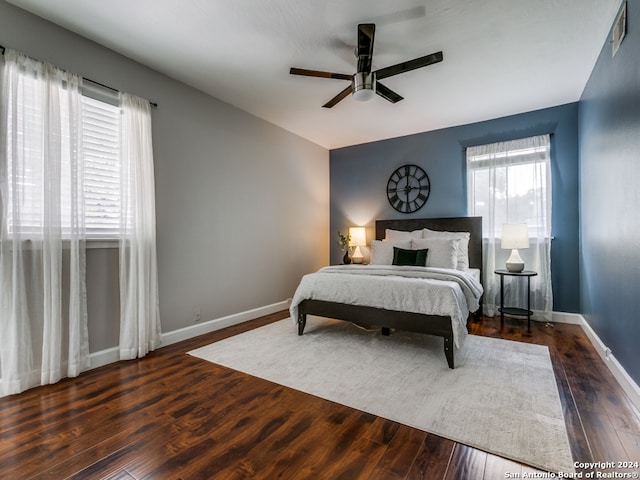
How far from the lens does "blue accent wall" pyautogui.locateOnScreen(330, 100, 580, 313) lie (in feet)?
12.9

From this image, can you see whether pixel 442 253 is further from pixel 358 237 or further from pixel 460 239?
pixel 358 237

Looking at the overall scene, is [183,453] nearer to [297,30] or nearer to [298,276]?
[297,30]

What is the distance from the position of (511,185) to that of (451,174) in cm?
83

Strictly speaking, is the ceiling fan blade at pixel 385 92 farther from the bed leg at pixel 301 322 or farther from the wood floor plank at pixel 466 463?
the wood floor plank at pixel 466 463

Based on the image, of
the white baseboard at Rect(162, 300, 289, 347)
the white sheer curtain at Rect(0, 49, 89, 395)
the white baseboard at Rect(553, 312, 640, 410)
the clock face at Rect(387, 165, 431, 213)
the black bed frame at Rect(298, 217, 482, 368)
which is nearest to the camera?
the white baseboard at Rect(553, 312, 640, 410)

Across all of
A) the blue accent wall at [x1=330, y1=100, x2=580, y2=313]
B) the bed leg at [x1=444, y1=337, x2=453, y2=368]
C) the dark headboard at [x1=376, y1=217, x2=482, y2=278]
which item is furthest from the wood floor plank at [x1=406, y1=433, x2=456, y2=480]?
the blue accent wall at [x1=330, y1=100, x2=580, y2=313]

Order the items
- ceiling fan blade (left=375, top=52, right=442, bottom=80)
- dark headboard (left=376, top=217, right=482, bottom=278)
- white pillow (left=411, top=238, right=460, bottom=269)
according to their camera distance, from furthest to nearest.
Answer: dark headboard (left=376, top=217, right=482, bottom=278)
white pillow (left=411, top=238, right=460, bottom=269)
ceiling fan blade (left=375, top=52, right=442, bottom=80)

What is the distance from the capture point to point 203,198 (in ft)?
11.9

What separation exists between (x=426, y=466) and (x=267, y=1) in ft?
9.93

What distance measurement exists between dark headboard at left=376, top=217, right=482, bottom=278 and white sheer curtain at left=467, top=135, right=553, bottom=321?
0.37 feet

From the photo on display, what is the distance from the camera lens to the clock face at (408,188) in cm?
498

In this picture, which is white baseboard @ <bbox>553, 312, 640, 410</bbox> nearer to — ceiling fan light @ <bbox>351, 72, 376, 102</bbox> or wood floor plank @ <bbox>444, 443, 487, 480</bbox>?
wood floor plank @ <bbox>444, 443, 487, 480</bbox>

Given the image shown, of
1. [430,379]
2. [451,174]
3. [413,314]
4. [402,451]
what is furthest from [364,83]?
[451,174]

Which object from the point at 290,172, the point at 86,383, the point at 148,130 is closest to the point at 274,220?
the point at 290,172
